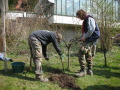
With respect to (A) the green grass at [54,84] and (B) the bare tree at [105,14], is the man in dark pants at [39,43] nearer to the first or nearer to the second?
(A) the green grass at [54,84]

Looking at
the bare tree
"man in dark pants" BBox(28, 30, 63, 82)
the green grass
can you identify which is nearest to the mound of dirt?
the green grass

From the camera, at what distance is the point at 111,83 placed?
524 centimetres

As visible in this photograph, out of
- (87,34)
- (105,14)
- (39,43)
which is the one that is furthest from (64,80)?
(105,14)

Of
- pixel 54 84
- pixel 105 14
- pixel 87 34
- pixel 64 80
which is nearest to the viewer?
pixel 54 84

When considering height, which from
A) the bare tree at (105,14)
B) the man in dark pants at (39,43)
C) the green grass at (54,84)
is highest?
the bare tree at (105,14)

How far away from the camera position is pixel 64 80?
4949 millimetres

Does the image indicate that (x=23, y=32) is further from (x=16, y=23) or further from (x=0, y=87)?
(x=0, y=87)

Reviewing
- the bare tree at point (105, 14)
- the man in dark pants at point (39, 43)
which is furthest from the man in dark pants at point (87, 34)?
the bare tree at point (105, 14)

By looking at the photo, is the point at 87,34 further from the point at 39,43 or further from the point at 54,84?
the point at 54,84

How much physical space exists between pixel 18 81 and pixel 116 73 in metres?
3.67

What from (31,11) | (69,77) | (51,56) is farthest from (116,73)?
(31,11)

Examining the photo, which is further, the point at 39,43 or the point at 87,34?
the point at 87,34

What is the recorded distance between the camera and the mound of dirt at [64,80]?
473cm

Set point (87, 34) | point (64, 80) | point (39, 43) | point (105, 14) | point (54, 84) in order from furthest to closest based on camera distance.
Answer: point (105, 14)
point (87, 34)
point (64, 80)
point (39, 43)
point (54, 84)
